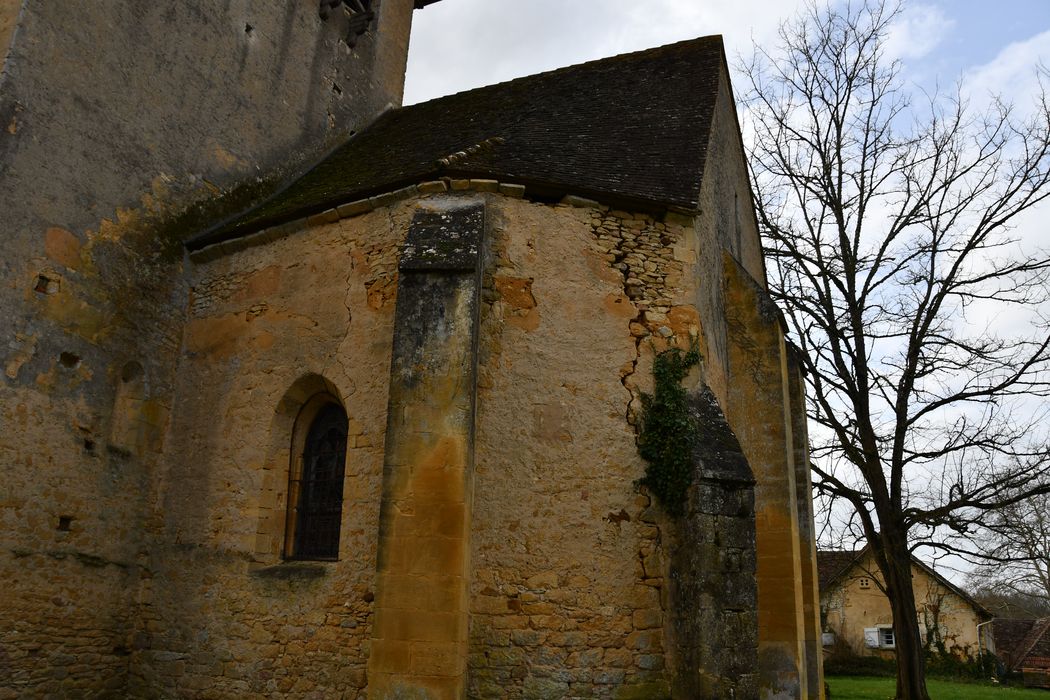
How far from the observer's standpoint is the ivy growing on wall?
780 centimetres

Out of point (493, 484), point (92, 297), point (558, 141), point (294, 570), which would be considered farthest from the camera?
point (558, 141)

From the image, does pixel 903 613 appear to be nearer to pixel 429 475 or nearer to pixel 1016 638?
pixel 429 475

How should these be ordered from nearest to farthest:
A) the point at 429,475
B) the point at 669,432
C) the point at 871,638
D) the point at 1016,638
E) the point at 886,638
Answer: the point at 429,475 < the point at 669,432 < the point at 871,638 < the point at 886,638 < the point at 1016,638

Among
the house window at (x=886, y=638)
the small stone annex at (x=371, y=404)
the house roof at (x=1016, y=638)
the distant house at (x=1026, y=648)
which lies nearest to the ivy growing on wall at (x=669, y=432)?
the small stone annex at (x=371, y=404)

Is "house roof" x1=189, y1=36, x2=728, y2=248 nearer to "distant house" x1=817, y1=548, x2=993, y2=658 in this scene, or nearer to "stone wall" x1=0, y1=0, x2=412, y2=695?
"stone wall" x1=0, y1=0, x2=412, y2=695

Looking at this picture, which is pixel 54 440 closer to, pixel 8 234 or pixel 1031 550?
pixel 8 234

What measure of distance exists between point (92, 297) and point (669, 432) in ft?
21.9

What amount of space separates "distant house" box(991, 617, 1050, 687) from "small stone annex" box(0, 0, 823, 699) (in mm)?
23005

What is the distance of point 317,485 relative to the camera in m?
9.07

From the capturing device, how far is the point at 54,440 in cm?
866

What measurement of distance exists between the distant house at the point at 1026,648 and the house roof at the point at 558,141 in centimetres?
2685

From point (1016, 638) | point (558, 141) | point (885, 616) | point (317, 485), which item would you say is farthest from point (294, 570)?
point (1016, 638)

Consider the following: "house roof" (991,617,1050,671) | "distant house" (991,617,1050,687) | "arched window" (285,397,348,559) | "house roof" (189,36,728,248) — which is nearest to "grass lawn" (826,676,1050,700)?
"distant house" (991,617,1050,687)

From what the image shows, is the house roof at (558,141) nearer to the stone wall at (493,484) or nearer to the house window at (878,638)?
the stone wall at (493,484)
